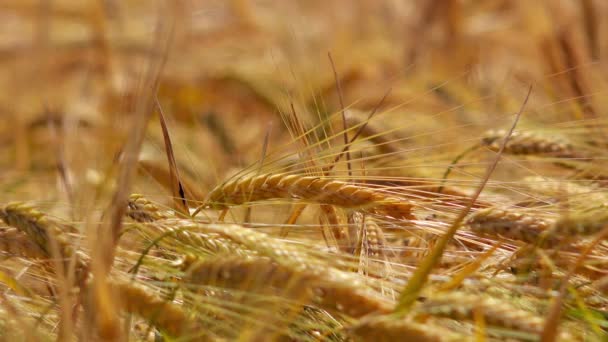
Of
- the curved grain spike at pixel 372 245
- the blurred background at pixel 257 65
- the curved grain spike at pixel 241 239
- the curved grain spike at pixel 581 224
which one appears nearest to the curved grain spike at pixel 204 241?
the curved grain spike at pixel 241 239

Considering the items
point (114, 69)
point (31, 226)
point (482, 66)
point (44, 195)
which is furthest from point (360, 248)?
point (482, 66)

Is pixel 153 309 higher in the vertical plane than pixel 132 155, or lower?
lower

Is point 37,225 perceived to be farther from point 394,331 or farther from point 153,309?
point 394,331


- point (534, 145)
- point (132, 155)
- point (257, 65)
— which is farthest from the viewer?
point (257, 65)

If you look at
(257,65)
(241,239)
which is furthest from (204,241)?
(257,65)

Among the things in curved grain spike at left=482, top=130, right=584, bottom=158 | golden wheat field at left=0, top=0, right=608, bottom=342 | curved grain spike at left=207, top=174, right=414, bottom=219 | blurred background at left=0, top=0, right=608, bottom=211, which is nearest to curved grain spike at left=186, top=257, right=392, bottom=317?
golden wheat field at left=0, top=0, right=608, bottom=342

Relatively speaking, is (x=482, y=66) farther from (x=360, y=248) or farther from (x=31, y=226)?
(x=31, y=226)

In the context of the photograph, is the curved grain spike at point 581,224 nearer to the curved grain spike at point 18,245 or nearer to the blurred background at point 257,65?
the curved grain spike at point 18,245
